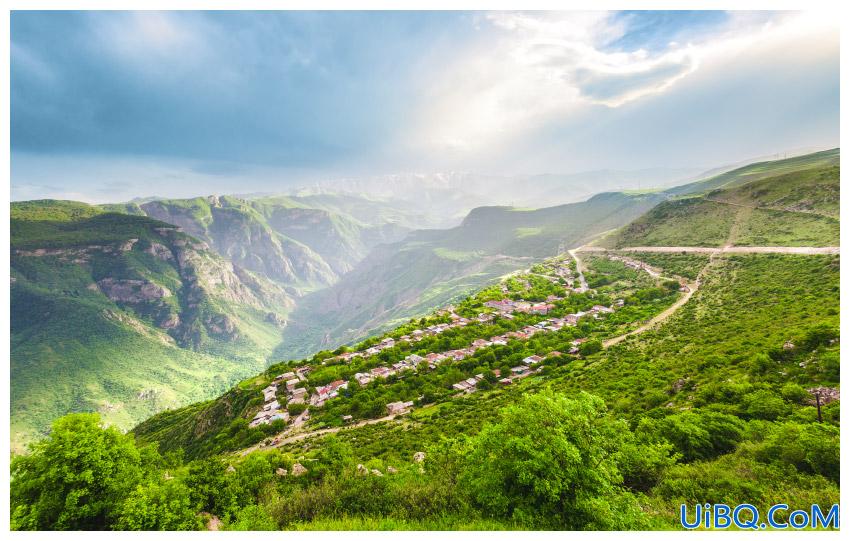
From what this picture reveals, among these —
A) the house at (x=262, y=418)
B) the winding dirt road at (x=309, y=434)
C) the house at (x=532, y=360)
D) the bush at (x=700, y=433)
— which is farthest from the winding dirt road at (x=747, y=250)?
the house at (x=262, y=418)

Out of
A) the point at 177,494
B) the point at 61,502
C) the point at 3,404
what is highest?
the point at 3,404

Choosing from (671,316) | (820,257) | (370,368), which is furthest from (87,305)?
(820,257)

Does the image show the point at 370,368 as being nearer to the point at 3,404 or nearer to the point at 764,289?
the point at 3,404

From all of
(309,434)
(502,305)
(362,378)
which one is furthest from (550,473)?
(502,305)

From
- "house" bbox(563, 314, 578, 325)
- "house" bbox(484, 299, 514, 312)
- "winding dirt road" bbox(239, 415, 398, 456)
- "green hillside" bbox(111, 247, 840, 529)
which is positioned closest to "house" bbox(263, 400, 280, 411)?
"green hillside" bbox(111, 247, 840, 529)

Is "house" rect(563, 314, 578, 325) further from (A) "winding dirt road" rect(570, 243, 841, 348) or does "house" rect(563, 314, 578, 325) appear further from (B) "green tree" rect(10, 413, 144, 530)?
(B) "green tree" rect(10, 413, 144, 530)

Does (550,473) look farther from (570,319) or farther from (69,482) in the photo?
(570,319)

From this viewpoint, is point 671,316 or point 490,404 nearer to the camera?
point 490,404
